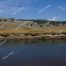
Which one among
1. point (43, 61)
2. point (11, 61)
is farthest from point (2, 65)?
point (43, 61)

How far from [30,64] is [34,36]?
40.4 m

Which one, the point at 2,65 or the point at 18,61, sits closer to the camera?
the point at 2,65

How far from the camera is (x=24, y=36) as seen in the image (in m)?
65.1

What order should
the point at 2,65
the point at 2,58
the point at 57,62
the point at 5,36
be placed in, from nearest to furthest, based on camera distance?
the point at 2,65
the point at 57,62
the point at 2,58
the point at 5,36

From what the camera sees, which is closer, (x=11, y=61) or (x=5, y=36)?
(x=11, y=61)

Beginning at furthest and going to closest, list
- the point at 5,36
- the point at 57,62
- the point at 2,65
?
1. the point at 5,36
2. the point at 57,62
3. the point at 2,65

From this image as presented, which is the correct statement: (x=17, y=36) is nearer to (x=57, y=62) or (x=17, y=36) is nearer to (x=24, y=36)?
(x=24, y=36)

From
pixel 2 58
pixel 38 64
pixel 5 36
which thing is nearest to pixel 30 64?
pixel 38 64

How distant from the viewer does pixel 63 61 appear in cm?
2705

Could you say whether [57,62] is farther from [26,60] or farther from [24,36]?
[24,36]

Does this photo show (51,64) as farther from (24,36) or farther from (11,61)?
(24,36)

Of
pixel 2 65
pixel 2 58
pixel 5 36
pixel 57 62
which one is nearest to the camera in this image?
pixel 2 65

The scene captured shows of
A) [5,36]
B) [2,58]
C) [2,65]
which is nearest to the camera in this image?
[2,65]

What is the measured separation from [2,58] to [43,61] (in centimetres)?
492
